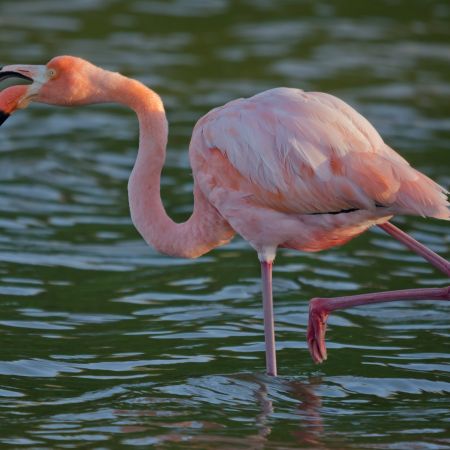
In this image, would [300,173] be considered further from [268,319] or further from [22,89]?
[22,89]

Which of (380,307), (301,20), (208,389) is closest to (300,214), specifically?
(208,389)

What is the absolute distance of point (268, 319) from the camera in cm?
723

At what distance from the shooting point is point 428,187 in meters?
6.84

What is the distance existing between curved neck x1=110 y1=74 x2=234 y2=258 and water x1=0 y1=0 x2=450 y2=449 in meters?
0.78

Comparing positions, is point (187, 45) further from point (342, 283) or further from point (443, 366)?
point (443, 366)

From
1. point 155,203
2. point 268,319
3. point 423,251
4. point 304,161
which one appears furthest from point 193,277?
point 304,161

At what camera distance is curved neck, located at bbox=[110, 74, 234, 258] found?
753 cm

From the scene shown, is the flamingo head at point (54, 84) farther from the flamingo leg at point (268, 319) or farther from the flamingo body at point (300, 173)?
the flamingo leg at point (268, 319)

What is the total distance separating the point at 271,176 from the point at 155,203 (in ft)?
2.96

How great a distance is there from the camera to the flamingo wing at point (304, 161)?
6801 millimetres

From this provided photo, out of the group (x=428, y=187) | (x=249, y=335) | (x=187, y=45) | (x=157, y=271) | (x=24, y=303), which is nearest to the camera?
(x=428, y=187)

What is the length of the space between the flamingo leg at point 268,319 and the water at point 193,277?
0.42 ft

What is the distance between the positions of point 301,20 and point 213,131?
10.9m

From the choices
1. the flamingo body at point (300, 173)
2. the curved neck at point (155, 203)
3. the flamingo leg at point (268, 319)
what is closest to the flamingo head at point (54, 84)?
the curved neck at point (155, 203)
